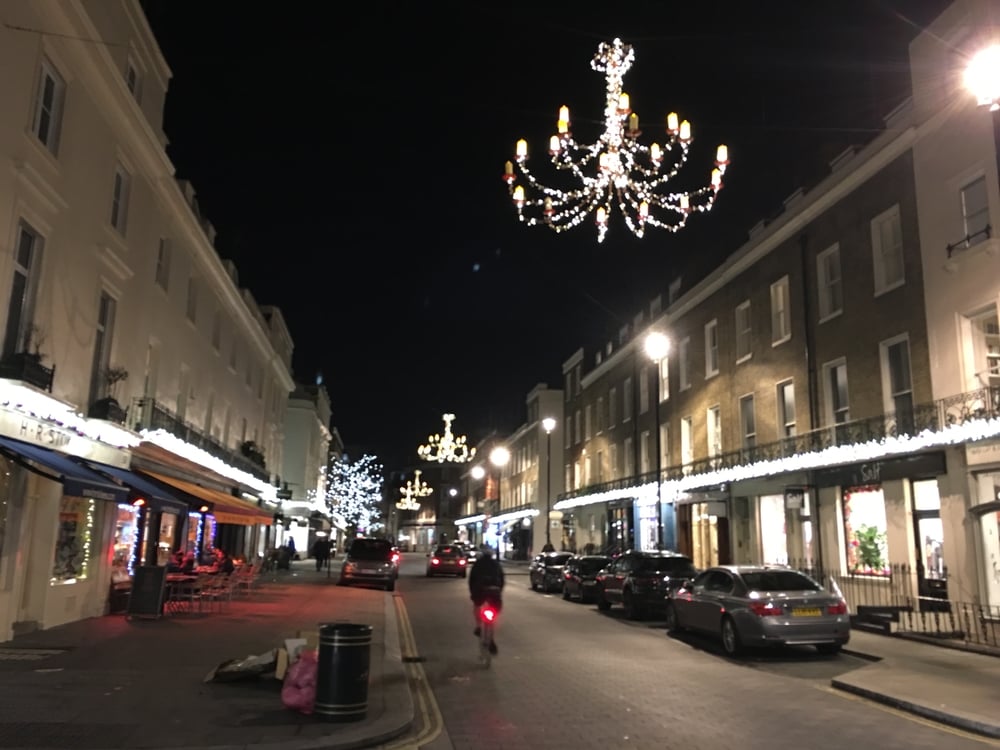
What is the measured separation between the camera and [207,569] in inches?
861

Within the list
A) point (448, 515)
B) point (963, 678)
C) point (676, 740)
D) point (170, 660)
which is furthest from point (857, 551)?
point (448, 515)

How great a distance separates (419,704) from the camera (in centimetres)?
977

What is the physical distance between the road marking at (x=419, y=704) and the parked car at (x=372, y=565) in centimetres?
1227

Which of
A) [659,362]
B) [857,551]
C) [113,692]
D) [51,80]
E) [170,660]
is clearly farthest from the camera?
[659,362]

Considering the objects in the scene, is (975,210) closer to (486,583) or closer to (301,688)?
(486,583)

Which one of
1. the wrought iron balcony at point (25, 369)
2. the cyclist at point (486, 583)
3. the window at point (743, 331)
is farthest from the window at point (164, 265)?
the window at point (743, 331)

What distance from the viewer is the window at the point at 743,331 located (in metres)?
26.9

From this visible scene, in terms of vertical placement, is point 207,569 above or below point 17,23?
below

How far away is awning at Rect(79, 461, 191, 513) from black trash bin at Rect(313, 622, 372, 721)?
8112 millimetres

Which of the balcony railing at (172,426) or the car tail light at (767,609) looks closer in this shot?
the car tail light at (767,609)

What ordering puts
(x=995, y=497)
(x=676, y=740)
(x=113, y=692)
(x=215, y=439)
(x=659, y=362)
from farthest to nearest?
1. (x=659, y=362)
2. (x=215, y=439)
3. (x=995, y=497)
4. (x=113, y=692)
5. (x=676, y=740)

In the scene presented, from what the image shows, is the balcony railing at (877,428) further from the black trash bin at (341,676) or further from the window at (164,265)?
the window at (164,265)

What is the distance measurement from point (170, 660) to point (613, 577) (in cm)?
1299

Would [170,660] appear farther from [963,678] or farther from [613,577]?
[613,577]
